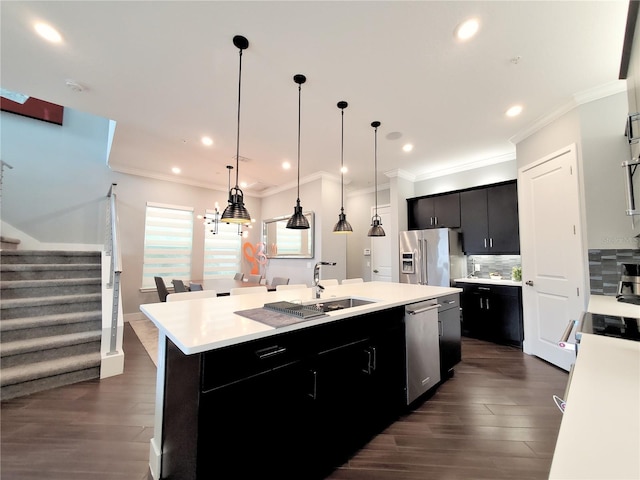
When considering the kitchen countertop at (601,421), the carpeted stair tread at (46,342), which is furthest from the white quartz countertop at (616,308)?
the carpeted stair tread at (46,342)

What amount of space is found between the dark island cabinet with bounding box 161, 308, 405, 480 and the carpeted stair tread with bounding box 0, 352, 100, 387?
1927 mm

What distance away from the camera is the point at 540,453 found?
5.61 ft

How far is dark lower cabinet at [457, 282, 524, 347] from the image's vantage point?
3641 mm

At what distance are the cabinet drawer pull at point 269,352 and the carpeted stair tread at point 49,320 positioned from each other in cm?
295

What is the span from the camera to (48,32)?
6.47 feet

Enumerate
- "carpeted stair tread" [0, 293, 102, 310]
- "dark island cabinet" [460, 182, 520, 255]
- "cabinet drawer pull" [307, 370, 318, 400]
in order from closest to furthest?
"cabinet drawer pull" [307, 370, 318, 400] → "carpeted stair tread" [0, 293, 102, 310] → "dark island cabinet" [460, 182, 520, 255]

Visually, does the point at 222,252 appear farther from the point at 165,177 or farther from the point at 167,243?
the point at 165,177

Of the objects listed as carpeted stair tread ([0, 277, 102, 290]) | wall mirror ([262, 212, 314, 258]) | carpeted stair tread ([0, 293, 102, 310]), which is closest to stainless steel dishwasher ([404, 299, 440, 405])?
wall mirror ([262, 212, 314, 258])

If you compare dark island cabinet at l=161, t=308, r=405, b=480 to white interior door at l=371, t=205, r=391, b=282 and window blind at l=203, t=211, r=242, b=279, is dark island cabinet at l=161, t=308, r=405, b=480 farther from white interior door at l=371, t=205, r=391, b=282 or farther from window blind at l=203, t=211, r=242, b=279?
window blind at l=203, t=211, r=242, b=279

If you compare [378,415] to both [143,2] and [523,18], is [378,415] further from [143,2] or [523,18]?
[143,2]

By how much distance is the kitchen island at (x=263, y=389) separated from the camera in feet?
3.68

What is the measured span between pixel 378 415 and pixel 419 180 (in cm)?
459

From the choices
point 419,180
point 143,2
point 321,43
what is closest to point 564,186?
point 419,180

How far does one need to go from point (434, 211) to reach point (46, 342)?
5.64 meters
